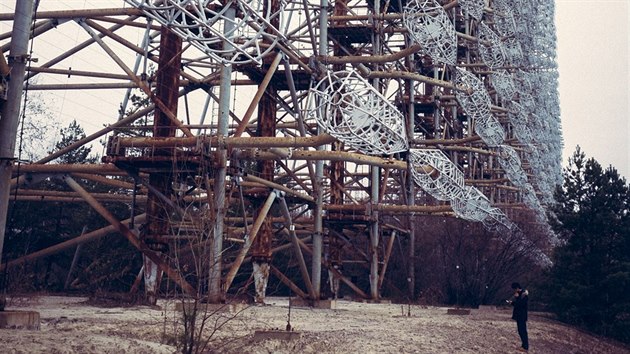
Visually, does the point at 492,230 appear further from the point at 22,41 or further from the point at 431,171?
the point at 22,41

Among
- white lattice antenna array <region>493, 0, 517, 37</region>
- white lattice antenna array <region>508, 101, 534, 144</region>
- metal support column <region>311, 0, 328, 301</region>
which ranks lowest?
metal support column <region>311, 0, 328, 301</region>

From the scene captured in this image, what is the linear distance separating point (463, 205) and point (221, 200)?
12024 millimetres

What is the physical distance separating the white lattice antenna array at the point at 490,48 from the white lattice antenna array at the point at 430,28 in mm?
13423

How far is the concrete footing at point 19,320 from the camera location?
1255 cm

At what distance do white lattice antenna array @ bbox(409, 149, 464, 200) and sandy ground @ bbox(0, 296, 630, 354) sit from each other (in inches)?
178

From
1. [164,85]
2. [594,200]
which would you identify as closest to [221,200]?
[164,85]

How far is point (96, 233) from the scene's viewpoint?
81.5ft

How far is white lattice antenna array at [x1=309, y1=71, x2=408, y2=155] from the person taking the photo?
1700 centimetres

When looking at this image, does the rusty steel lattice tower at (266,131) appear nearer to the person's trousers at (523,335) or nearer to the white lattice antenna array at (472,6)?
the white lattice antenna array at (472,6)

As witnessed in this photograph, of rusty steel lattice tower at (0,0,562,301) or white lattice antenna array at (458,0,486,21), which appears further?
white lattice antenna array at (458,0,486,21)

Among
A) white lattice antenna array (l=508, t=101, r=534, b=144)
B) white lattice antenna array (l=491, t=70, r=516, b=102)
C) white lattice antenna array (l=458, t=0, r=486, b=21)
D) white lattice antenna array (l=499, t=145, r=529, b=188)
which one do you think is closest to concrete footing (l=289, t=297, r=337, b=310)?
white lattice antenna array (l=458, t=0, r=486, b=21)

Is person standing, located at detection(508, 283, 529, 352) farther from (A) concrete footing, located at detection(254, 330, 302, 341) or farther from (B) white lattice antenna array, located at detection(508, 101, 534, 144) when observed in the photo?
(B) white lattice antenna array, located at detection(508, 101, 534, 144)

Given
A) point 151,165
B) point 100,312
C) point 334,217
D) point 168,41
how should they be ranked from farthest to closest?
point 334,217 < point 168,41 < point 151,165 < point 100,312

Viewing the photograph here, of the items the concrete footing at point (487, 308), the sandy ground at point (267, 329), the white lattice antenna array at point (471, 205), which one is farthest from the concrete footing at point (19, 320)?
the concrete footing at point (487, 308)
